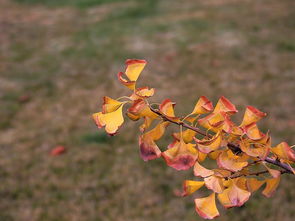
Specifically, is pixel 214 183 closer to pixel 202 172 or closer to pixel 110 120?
pixel 202 172

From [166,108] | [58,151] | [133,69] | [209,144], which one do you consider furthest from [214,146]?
[58,151]

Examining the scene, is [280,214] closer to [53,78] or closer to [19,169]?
[19,169]

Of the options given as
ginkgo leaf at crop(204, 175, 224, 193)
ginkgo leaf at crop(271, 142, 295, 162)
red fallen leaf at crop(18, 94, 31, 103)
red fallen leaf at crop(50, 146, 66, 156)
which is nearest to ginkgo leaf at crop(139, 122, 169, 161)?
ginkgo leaf at crop(204, 175, 224, 193)

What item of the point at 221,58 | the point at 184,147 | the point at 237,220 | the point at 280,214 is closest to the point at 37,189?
the point at 237,220

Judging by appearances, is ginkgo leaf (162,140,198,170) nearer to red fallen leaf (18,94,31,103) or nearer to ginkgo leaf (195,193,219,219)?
ginkgo leaf (195,193,219,219)

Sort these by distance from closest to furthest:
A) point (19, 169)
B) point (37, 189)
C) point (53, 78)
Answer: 1. point (37, 189)
2. point (19, 169)
3. point (53, 78)

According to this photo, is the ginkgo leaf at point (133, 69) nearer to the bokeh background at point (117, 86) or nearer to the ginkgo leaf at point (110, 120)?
the ginkgo leaf at point (110, 120)
